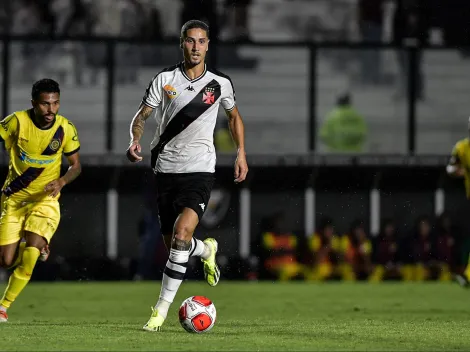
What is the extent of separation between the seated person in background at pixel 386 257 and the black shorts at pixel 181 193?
13.3 m

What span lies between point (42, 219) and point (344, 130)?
42.4 feet

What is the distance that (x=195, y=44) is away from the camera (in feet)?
33.2

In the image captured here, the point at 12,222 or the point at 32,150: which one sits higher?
the point at 32,150

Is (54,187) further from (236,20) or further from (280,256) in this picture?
(236,20)

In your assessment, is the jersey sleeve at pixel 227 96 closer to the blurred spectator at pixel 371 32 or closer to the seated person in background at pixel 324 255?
the seated person in background at pixel 324 255

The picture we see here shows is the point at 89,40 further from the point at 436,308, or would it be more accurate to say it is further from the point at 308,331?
the point at 308,331

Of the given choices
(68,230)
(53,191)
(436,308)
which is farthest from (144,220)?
(53,191)

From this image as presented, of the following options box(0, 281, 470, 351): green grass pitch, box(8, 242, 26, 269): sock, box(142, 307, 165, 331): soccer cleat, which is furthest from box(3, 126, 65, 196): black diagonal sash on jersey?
box(142, 307, 165, 331): soccer cleat

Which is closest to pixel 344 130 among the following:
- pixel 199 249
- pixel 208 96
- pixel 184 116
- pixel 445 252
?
pixel 445 252

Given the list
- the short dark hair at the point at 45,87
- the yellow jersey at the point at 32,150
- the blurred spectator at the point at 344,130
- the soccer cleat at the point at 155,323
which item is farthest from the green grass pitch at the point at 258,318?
the blurred spectator at the point at 344,130

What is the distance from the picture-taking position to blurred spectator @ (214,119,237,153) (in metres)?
23.8

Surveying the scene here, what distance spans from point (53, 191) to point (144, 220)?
40.0 ft

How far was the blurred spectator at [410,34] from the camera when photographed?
24.7m

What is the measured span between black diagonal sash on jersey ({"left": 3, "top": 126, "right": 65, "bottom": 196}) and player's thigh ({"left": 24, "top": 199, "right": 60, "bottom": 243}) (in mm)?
236
